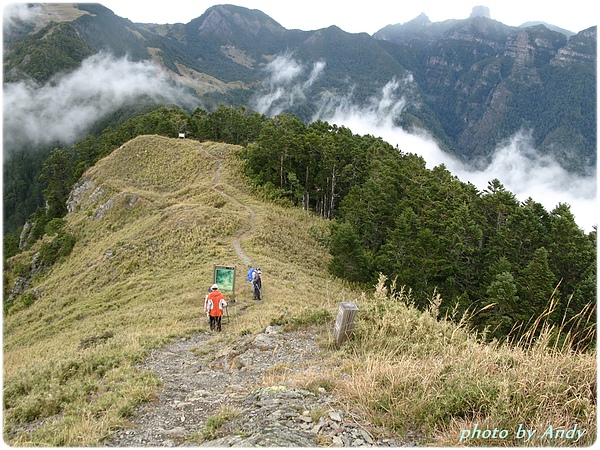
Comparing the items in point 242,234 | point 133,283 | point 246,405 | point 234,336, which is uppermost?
point 246,405

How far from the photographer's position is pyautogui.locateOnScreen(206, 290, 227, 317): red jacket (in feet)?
45.7

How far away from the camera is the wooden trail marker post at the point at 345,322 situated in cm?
834

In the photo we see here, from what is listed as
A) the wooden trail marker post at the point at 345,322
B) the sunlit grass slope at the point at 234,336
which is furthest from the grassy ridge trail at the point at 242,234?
the wooden trail marker post at the point at 345,322

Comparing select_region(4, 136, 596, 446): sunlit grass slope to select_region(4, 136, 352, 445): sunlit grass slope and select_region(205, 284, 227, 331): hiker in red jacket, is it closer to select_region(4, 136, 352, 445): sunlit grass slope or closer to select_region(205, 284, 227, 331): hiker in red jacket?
select_region(4, 136, 352, 445): sunlit grass slope

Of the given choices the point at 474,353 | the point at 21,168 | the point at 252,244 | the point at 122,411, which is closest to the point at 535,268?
the point at 252,244

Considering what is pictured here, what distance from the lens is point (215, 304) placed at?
45.8ft

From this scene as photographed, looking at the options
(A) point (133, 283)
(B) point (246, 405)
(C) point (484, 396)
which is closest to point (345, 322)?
(B) point (246, 405)

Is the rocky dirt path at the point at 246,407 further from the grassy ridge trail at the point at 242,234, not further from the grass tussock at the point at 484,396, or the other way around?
the grassy ridge trail at the point at 242,234

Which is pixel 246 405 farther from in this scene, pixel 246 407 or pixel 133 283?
pixel 133 283

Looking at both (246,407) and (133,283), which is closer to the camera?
(246,407)

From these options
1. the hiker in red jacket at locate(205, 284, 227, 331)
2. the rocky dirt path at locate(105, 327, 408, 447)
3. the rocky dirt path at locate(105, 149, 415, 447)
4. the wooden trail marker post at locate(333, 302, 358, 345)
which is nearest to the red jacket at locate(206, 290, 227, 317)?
the hiker in red jacket at locate(205, 284, 227, 331)

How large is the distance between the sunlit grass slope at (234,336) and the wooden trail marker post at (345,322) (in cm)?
21

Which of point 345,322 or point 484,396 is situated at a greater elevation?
point 484,396

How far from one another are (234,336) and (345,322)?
468cm
